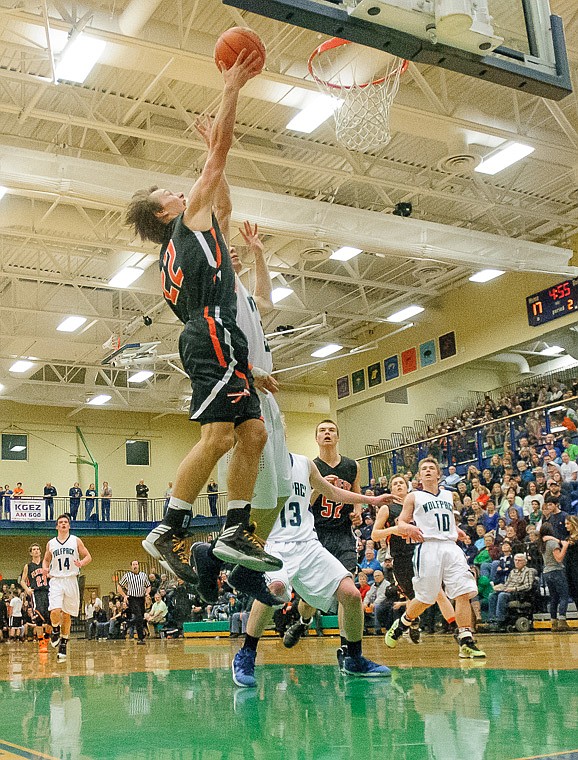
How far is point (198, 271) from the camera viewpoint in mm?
4023

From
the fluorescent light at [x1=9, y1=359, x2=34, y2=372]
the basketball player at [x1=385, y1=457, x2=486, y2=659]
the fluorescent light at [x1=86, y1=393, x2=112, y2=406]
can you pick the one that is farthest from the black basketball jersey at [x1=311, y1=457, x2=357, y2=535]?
the fluorescent light at [x1=86, y1=393, x2=112, y2=406]

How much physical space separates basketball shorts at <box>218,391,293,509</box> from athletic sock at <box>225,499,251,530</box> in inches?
15.5

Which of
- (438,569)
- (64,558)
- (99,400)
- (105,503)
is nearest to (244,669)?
(438,569)

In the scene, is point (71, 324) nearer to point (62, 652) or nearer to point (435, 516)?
point (62, 652)

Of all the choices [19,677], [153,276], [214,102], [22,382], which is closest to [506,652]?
[19,677]

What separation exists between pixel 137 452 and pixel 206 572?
3206 cm

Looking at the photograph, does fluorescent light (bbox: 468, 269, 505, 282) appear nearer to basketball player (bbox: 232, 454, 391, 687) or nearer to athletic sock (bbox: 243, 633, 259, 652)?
basketball player (bbox: 232, 454, 391, 687)

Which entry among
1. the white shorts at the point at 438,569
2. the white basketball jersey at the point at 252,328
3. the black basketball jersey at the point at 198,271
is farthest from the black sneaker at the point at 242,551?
the white shorts at the point at 438,569

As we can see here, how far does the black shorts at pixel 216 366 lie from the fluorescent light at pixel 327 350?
81.1 ft

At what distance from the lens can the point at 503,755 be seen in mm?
3006

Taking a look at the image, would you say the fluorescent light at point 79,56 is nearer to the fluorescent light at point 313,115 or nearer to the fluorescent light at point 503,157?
the fluorescent light at point 313,115

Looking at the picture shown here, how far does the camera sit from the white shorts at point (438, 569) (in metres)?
8.66

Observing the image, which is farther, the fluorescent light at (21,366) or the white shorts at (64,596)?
the fluorescent light at (21,366)

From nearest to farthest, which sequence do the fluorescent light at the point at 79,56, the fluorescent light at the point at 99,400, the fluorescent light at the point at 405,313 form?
the fluorescent light at the point at 79,56 → the fluorescent light at the point at 405,313 → the fluorescent light at the point at 99,400
